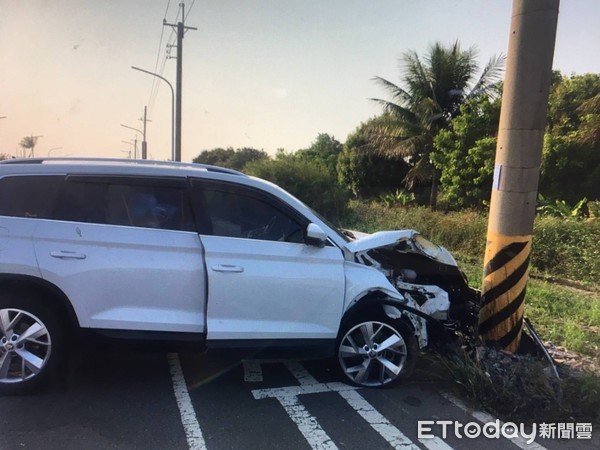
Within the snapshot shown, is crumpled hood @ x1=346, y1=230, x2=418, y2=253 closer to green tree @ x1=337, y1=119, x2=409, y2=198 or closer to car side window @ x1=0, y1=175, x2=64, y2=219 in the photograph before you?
car side window @ x1=0, y1=175, x2=64, y2=219

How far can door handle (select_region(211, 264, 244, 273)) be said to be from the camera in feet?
12.4

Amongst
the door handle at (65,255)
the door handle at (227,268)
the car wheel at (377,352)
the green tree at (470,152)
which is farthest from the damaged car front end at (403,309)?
the green tree at (470,152)

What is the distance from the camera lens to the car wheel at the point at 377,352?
4.12m

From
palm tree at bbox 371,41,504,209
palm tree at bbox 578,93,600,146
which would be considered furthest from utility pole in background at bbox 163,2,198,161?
palm tree at bbox 578,93,600,146

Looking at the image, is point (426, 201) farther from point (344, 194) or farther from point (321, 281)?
point (321, 281)

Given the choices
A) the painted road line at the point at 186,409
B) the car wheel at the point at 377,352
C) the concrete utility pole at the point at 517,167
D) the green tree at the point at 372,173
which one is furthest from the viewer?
the green tree at the point at 372,173

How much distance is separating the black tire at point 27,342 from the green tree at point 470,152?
17.3 metres

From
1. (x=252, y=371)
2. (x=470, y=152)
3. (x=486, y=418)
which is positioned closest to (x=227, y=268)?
(x=252, y=371)

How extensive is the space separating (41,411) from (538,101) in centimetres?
497

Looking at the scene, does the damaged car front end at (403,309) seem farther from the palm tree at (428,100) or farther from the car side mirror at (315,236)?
the palm tree at (428,100)

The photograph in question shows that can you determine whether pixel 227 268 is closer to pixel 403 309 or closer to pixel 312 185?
pixel 403 309

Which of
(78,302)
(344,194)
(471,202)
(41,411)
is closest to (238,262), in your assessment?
(78,302)

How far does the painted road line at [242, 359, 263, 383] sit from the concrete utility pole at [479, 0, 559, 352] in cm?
224

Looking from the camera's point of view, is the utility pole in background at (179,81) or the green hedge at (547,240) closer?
the green hedge at (547,240)
